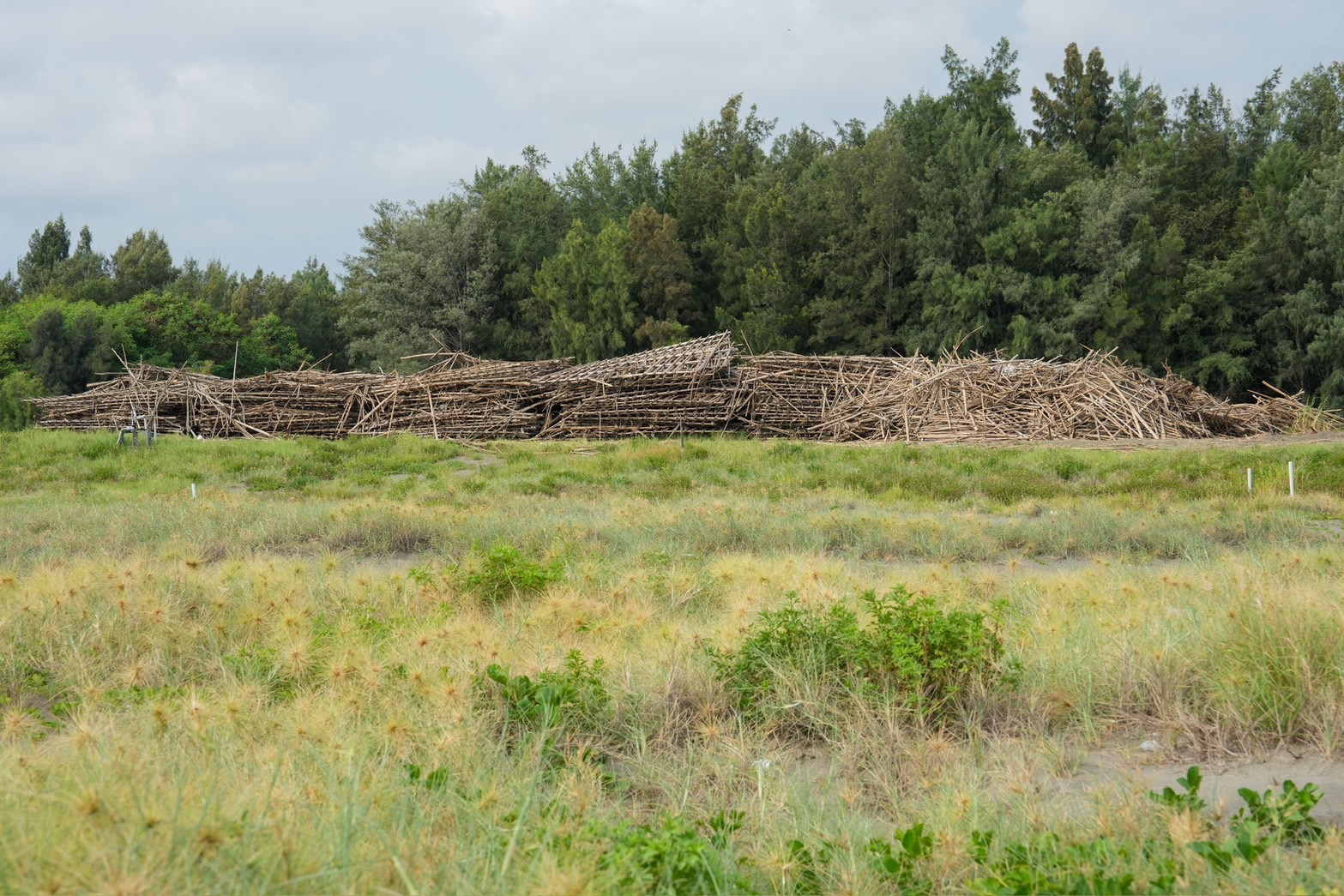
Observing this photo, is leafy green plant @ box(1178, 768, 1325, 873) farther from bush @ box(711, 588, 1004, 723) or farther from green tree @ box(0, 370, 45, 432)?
green tree @ box(0, 370, 45, 432)

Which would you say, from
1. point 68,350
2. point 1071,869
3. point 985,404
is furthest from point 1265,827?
point 68,350

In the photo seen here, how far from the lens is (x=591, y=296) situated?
3641cm

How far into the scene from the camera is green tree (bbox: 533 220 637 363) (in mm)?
35719

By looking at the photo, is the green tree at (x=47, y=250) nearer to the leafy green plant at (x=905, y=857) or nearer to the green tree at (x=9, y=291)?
the green tree at (x=9, y=291)

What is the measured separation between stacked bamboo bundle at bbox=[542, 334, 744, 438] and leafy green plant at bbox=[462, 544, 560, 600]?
16077mm

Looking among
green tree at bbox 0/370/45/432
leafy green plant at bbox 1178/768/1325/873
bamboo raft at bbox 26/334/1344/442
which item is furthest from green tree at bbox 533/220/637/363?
leafy green plant at bbox 1178/768/1325/873

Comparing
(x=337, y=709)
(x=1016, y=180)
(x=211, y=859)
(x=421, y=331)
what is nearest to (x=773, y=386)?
(x=1016, y=180)

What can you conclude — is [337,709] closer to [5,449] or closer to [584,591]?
[584,591]

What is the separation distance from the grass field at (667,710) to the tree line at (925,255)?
25026 millimetres

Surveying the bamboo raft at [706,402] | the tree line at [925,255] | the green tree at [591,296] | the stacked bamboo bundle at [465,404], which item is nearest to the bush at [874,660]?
the bamboo raft at [706,402]

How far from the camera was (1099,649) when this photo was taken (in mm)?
4730

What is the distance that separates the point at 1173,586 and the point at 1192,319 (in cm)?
3187

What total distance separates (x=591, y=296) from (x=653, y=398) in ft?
44.6

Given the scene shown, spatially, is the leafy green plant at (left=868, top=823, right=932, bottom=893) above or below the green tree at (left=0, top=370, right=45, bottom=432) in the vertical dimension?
below
